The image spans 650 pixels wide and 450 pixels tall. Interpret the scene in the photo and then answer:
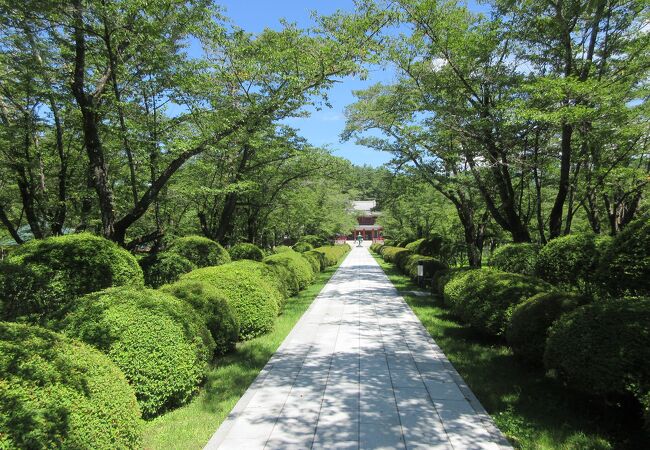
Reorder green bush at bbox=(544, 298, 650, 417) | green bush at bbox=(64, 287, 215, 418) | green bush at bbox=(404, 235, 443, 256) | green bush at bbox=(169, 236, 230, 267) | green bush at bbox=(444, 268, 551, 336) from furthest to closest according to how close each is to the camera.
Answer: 1. green bush at bbox=(404, 235, 443, 256)
2. green bush at bbox=(169, 236, 230, 267)
3. green bush at bbox=(444, 268, 551, 336)
4. green bush at bbox=(64, 287, 215, 418)
5. green bush at bbox=(544, 298, 650, 417)

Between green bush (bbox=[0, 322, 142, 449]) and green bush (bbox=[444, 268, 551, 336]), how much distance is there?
5125 mm

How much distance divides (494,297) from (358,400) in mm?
3069

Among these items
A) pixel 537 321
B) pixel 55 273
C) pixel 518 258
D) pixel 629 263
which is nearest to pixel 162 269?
pixel 55 273

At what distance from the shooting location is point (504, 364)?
5648 millimetres

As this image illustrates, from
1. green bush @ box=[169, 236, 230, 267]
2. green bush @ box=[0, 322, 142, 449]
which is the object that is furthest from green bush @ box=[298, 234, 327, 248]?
green bush @ box=[0, 322, 142, 449]

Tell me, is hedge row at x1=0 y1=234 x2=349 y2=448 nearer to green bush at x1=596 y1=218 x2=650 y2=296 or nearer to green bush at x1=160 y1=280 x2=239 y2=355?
green bush at x1=160 y1=280 x2=239 y2=355

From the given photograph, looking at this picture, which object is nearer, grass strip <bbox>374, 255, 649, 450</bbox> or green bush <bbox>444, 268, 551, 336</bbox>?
grass strip <bbox>374, 255, 649, 450</bbox>

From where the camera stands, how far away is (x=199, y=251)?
11.1m

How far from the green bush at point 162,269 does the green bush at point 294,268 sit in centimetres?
233

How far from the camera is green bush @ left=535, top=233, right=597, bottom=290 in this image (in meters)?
7.09

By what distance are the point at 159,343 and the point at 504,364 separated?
455cm

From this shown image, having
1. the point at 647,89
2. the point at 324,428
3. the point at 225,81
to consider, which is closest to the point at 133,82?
the point at 225,81

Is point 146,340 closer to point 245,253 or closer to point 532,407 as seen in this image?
point 532,407

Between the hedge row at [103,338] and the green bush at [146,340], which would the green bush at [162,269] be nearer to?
the hedge row at [103,338]
